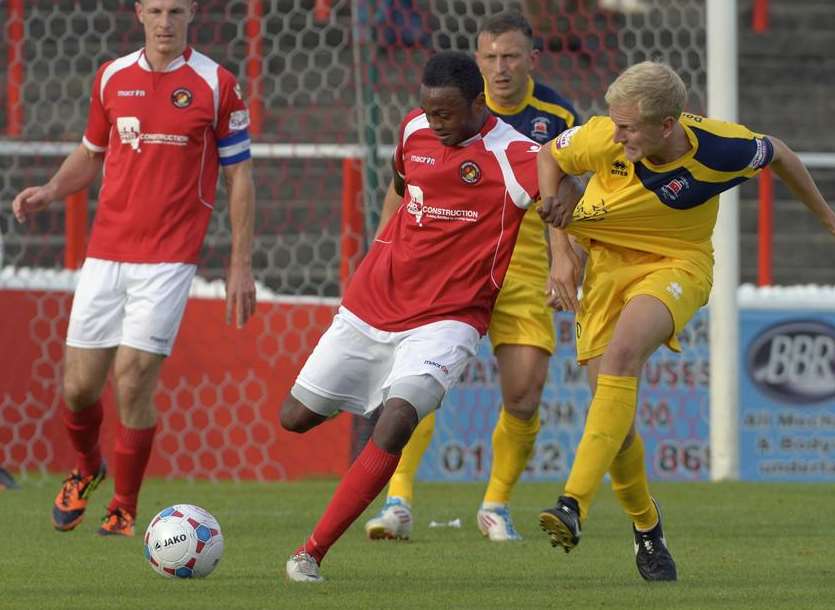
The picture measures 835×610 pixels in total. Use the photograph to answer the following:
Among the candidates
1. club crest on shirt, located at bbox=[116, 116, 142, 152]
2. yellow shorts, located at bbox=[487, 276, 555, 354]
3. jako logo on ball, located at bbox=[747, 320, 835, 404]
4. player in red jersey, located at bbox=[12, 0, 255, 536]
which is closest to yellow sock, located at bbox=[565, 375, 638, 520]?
yellow shorts, located at bbox=[487, 276, 555, 354]

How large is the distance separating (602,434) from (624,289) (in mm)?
600

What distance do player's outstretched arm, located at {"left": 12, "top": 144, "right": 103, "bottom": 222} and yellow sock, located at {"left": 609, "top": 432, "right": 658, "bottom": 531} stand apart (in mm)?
2787

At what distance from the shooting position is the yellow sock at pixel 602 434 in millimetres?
Answer: 5141

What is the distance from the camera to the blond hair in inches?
206

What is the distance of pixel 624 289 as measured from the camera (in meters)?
5.65

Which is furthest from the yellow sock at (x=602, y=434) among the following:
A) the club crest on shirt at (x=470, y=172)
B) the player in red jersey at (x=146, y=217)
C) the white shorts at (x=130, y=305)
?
the white shorts at (x=130, y=305)

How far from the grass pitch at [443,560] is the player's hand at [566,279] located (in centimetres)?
89

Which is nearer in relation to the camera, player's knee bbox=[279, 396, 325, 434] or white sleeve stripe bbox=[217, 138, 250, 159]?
player's knee bbox=[279, 396, 325, 434]

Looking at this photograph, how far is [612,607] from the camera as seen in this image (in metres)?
4.94

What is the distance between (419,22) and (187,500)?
366 centimetres

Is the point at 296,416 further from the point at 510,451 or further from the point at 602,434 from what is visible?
the point at 510,451

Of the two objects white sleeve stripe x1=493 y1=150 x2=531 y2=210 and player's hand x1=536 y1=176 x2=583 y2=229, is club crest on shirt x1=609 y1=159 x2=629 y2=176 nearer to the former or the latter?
player's hand x1=536 y1=176 x2=583 y2=229

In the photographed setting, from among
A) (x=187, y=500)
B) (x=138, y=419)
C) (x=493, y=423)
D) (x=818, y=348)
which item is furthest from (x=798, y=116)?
(x=138, y=419)

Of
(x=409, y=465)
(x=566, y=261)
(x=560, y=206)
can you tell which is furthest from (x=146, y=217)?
(x=560, y=206)
